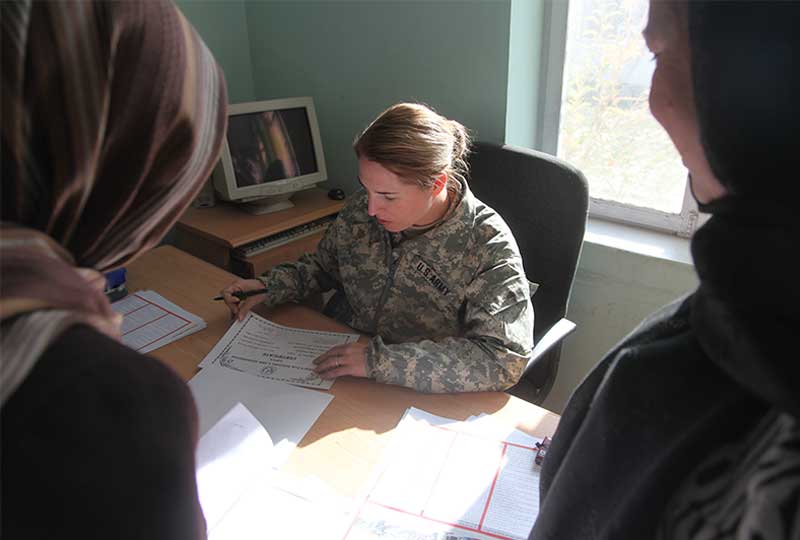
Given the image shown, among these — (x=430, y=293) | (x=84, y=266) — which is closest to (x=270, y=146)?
(x=430, y=293)

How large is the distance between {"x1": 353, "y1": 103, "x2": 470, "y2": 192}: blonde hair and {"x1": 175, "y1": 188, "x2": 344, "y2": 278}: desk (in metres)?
0.81

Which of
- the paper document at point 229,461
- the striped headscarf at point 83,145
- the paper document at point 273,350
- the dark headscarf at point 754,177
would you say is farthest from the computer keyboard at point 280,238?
the dark headscarf at point 754,177

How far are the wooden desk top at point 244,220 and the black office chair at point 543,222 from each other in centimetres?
83

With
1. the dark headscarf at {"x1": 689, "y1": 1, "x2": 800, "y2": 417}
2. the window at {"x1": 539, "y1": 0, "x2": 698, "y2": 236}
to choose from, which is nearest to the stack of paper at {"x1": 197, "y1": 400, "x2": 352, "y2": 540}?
the dark headscarf at {"x1": 689, "y1": 1, "x2": 800, "y2": 417}

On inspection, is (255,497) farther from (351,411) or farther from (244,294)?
(244,294)

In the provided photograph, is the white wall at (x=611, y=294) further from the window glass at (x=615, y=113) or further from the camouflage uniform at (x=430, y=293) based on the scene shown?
the camouflage uniform at (x=430, y=293)

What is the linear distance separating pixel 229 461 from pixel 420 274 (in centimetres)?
62

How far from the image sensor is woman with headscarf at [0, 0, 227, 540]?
1.35 feet

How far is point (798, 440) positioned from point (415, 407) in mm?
731

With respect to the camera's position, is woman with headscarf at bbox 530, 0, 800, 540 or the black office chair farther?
the black office chair

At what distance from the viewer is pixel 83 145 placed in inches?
18.0

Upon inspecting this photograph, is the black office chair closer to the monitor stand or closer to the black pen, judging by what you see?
the black pen

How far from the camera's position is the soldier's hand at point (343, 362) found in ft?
3.75

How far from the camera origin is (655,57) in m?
0.58
